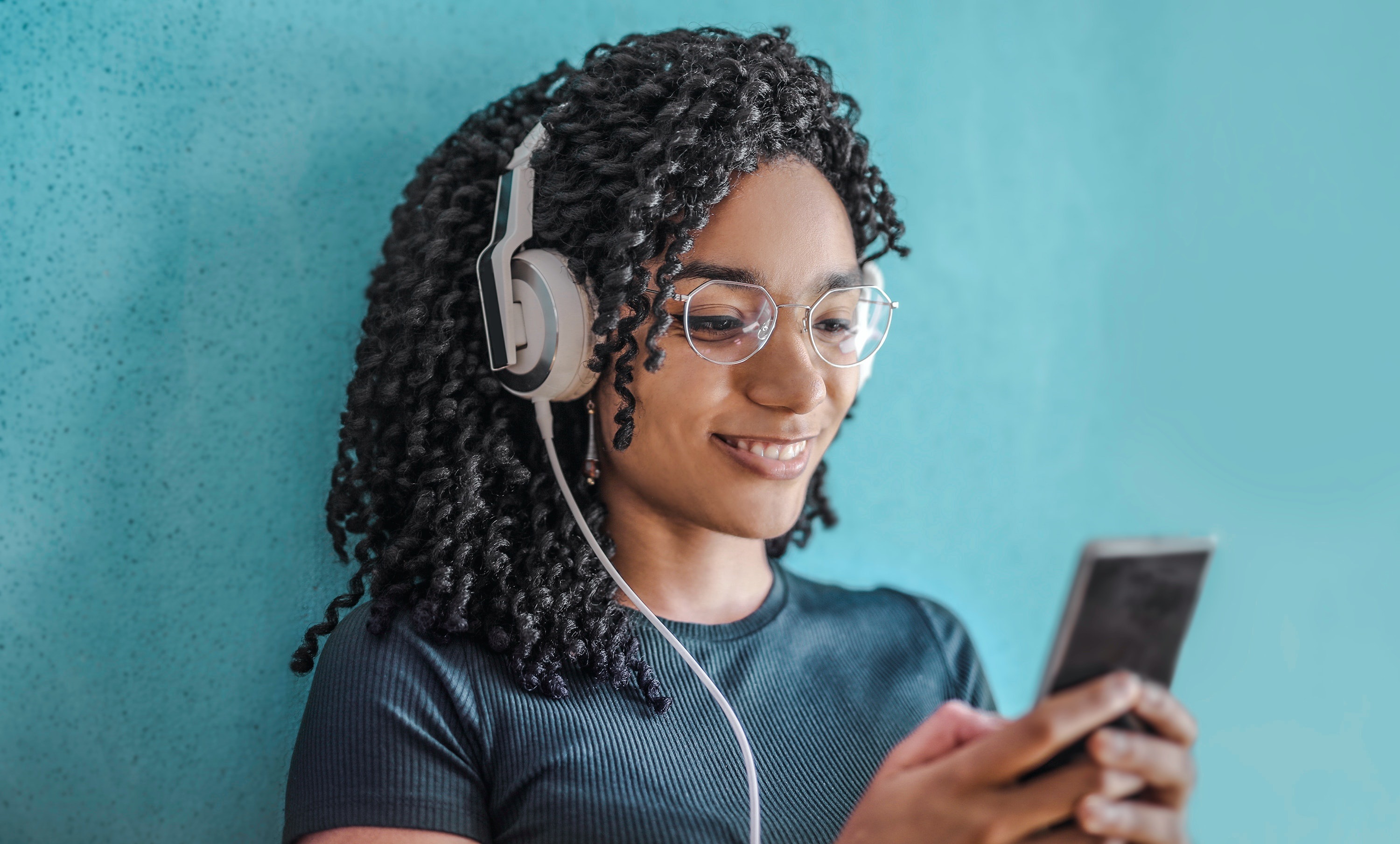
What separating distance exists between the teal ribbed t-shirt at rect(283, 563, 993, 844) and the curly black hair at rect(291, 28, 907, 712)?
0.10 feet

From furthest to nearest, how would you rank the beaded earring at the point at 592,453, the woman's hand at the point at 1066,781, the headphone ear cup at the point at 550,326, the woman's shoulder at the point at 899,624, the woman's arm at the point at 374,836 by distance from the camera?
the woman's shoulder at the point at 899,624
the beaded earring at the point at 592,453
the headphone ear cup at the point at 550,326
the woman's arm at the point at 374,836
the woman's hand at the point at 1066,781

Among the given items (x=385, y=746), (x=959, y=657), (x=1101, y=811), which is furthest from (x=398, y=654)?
(x=959, y=657)

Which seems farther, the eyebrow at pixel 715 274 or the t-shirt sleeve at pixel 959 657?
the t-shirt sleeve at pixel 959 657

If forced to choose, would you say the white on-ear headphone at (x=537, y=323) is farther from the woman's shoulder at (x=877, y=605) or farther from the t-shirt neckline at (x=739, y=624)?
the woman's shoulder at (x=877, y=605)

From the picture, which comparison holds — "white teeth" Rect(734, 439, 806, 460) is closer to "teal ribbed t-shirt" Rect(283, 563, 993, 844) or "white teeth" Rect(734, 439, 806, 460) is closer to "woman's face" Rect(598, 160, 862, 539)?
"woman's face" Rect(598, 160, 862, 539)

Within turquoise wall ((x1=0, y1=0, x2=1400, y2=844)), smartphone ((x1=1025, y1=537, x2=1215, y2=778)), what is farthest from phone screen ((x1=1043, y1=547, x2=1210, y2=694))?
turquoise wall ((x1=0, y1=0, x2=1400, y2=844))

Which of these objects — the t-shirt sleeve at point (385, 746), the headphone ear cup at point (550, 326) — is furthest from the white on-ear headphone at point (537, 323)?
the t-shirt sleeve at point (385, 746)

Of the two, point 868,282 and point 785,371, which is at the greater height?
point 868,282

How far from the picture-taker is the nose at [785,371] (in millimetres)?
933

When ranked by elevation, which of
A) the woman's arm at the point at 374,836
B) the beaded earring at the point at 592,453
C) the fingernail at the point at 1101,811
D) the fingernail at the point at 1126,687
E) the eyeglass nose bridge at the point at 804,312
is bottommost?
the woman's arm at the point at 374,836

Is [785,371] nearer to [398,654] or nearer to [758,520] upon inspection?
[758,520]

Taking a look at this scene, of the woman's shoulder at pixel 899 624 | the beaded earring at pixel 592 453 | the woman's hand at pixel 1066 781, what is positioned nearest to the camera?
the woman's hand at pixel 1066 781

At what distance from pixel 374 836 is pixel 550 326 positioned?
0.49m

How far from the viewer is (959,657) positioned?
127 centimetres
